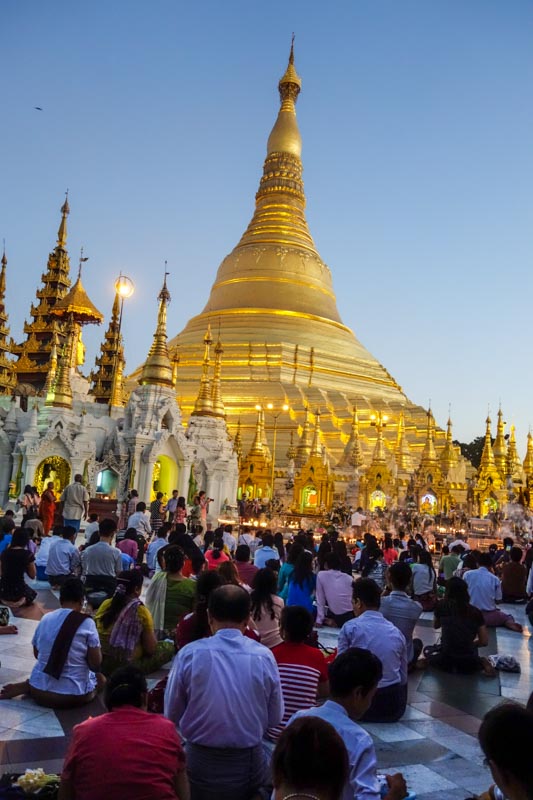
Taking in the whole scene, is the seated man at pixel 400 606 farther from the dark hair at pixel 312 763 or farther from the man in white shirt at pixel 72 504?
the man in white shirt at pixel 72 504

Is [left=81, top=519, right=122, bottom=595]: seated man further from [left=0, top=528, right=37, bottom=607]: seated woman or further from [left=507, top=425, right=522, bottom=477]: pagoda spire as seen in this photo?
[left=507, top=425, right=522, bottom=477]: pagoda spire

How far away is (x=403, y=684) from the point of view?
5.71 meters

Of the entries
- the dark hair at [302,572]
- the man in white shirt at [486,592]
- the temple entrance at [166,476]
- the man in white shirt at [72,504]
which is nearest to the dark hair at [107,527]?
the dark hair at [302,572]

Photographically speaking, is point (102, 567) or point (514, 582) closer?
point (102, 567)

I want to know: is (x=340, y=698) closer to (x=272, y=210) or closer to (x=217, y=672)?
(x=217, y=672)

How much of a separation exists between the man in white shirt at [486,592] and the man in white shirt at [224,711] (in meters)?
6.36

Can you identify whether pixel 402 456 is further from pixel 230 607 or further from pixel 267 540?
pixel 230 607

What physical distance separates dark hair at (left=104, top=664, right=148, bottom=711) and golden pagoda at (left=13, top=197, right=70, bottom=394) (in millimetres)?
32326

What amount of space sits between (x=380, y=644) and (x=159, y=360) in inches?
819

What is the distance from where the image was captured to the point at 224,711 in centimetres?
366

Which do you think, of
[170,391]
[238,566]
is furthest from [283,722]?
[170,391]

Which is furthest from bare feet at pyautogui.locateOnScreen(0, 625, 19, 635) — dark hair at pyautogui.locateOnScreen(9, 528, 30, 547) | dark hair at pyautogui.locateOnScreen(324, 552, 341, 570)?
dark hair at pyautogui.locateOnScreen(324, 552, 341, 570)

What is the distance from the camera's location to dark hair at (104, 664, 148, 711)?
3189 millimetres

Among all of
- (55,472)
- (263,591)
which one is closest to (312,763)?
(263,591)
